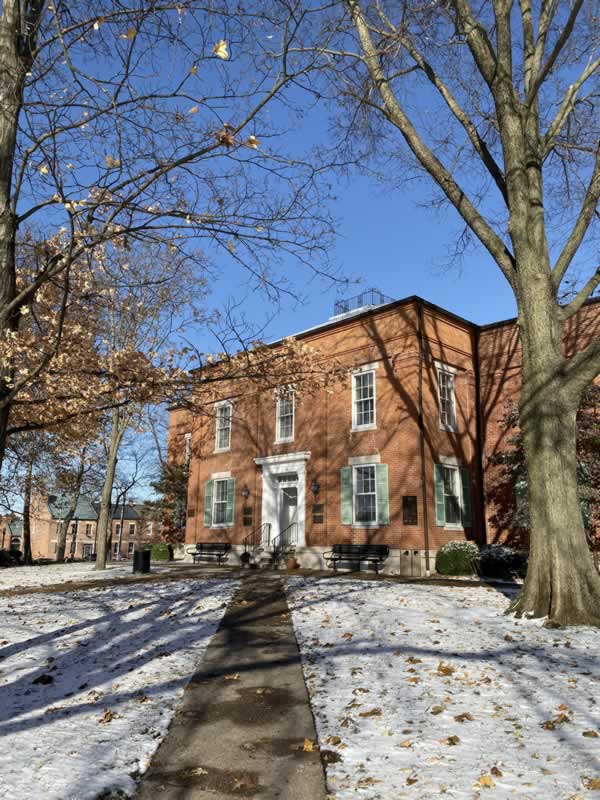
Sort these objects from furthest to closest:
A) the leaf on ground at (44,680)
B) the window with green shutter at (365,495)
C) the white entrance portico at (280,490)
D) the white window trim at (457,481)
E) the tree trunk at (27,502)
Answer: the tree trunk at (27,502), the white entrance portico at (280,490), the white window trim at (457,481), the window with green shutter at (365,495), the leaf on ground at (44,680)

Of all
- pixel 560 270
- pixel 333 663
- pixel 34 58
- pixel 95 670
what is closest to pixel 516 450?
pixel 560 270

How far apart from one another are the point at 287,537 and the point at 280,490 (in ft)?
5.84

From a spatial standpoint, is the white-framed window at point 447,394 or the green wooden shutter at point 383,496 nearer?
the green wooden shutter at point 383,496

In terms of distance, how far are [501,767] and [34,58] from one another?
714 centimetres

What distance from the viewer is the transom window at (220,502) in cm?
2473

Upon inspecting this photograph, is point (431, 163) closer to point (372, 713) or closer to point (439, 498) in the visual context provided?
point (372, 713)

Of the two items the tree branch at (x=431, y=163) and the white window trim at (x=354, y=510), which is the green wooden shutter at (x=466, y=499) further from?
the tree branch at (x=431, y=163)

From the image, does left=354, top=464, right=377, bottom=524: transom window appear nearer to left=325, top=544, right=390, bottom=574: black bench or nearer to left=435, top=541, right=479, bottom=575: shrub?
left=325, top=544, right=390, bottom=574: black bench

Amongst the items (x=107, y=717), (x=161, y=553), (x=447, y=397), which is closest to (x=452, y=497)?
(x=447, y=397)

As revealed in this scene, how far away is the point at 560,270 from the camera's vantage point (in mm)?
9836

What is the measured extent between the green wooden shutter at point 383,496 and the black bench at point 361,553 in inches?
32.2

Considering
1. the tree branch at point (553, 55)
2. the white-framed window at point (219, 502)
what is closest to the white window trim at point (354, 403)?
the white-framed window at point (219, 502)

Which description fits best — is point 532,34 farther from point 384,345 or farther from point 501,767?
point 501,767

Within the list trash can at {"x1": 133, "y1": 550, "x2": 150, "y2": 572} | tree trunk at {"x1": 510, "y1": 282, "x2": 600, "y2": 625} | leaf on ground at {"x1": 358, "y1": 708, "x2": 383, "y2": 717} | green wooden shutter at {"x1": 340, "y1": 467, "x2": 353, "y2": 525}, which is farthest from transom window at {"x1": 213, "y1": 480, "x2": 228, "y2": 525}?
leaf on ground at {"x1": 358, "y1": 708, "x2": 383, "y2": 717}
